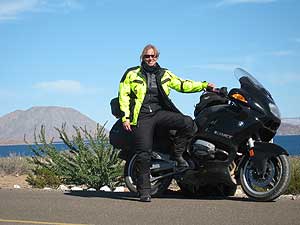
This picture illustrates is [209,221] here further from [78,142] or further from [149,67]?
[78,142]

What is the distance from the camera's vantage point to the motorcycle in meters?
8.37

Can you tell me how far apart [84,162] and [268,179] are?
6209mm

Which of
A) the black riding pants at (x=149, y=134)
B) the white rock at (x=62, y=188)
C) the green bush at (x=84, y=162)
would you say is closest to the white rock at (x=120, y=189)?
the green bush at (x=84, y=162)

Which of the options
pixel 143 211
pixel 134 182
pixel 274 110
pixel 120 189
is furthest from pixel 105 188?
pixel 274 110

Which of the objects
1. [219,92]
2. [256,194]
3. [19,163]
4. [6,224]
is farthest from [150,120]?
[19,163]

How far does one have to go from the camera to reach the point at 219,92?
9102 mm

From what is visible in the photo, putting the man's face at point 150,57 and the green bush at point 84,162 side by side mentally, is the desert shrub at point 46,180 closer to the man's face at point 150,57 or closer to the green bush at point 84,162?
the green bush at point 84,162

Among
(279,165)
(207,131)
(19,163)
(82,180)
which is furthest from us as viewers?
(19,163)

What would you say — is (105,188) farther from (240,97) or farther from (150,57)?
(240,97)

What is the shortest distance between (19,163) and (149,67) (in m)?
19.7

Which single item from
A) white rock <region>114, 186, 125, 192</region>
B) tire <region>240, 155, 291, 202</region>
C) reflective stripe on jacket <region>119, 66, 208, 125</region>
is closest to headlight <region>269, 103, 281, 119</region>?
tire <region>240, 155, 291, 202</region>

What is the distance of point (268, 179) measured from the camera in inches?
330

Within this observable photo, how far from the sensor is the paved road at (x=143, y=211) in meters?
7.22

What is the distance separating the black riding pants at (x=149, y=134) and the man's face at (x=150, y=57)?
745mm
